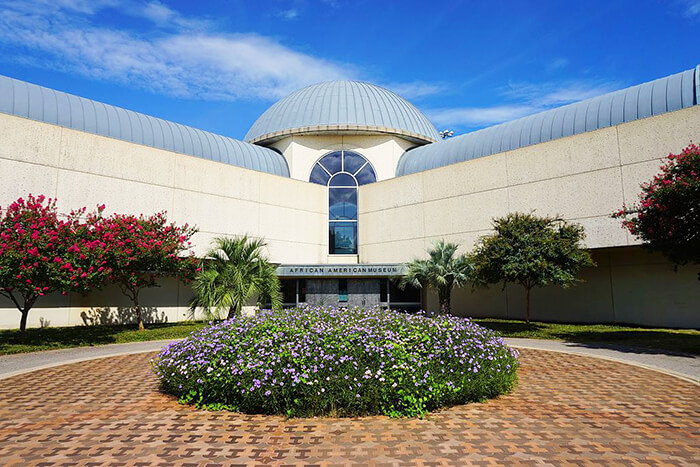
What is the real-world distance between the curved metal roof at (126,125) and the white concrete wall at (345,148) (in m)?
1.19

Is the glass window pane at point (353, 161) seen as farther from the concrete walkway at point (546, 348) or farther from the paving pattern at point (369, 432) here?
the paving pattern at point (369, 432)

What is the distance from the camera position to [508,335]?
18578 mm

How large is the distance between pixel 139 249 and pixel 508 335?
15.1 metres

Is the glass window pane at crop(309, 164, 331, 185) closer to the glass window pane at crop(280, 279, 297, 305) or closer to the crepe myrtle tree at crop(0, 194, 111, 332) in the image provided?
the glass window pane at crop(280, 279, 297, 305)

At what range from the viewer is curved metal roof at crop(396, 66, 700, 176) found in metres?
20.7

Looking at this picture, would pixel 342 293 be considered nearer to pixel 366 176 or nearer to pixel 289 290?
pixel 289 290

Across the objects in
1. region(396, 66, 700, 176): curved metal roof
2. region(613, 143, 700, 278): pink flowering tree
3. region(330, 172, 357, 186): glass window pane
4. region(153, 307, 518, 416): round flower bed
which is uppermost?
region(396, 66, 700, 176): curved metal roof

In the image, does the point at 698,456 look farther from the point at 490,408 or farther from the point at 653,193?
the point at 653,193

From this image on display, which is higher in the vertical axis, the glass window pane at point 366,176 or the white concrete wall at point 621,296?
the glass window pane at point 366,176

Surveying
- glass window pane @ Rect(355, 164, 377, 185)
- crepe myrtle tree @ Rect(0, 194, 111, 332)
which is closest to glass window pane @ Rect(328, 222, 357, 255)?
glass window pane @ Rect(355, 164, 377, 185)

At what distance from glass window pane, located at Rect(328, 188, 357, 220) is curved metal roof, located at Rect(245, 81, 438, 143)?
4121 mm

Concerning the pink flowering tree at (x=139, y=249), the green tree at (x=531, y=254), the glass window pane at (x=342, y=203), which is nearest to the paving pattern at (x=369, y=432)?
the pink flowering tree at (x=139, y=249)

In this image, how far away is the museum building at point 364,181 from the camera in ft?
67.8

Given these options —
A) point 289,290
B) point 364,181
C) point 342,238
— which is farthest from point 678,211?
point 342,238
